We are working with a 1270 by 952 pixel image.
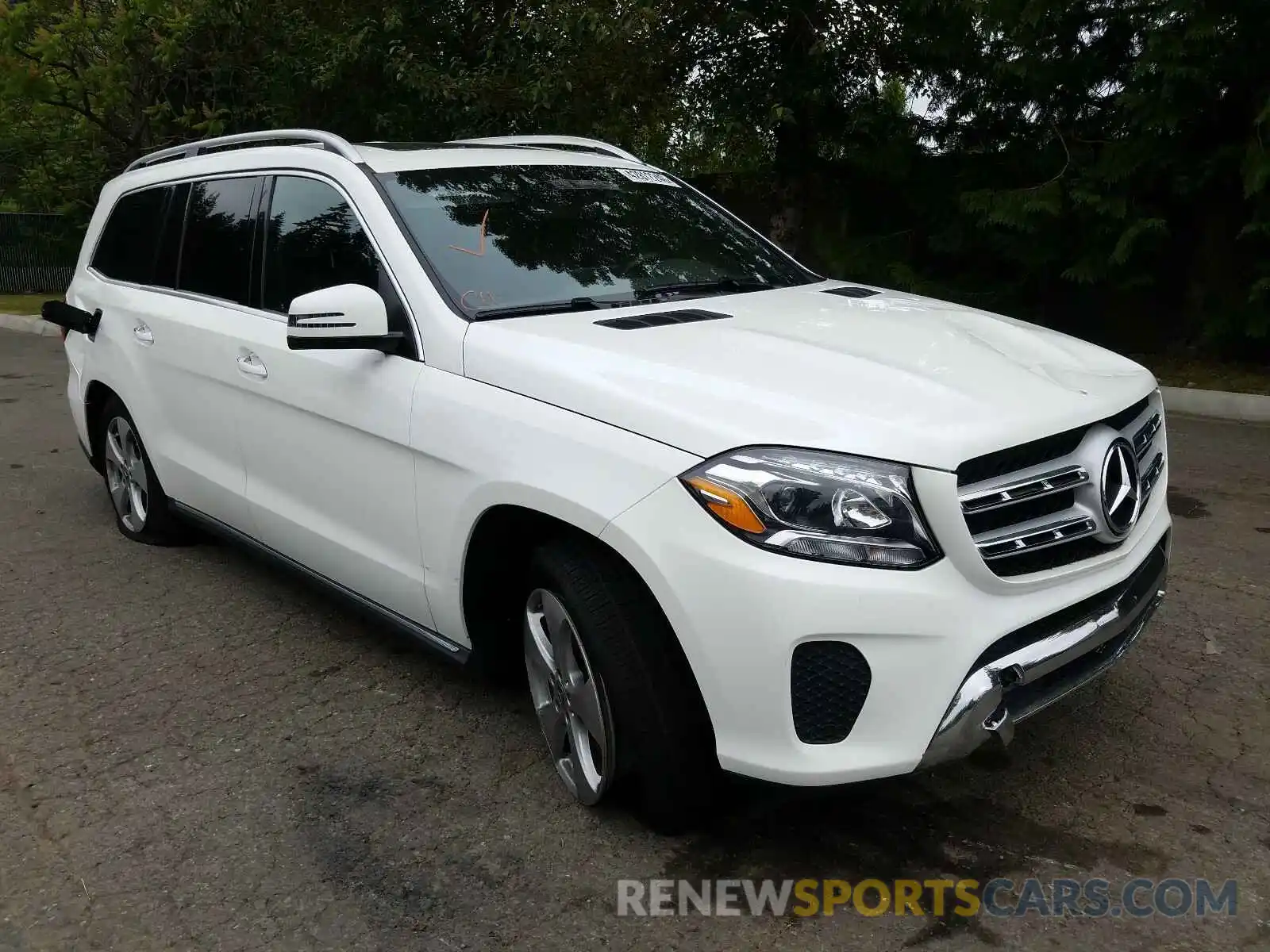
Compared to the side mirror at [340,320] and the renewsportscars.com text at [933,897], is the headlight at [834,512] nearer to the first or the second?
the renewsportscars.com text at [933,897]

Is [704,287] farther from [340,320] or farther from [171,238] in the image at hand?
[171,238]

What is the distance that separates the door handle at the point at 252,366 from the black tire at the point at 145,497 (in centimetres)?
124

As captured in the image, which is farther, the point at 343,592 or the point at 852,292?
the point at 852,292

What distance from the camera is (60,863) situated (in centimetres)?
312

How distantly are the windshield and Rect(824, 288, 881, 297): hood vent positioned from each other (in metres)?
0.19

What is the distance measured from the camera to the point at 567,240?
402cm

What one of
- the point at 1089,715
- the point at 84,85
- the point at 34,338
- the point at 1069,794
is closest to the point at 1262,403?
the point at 1089,715

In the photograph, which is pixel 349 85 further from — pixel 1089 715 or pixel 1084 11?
pixel 1089 715

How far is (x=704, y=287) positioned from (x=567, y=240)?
48 centimetres

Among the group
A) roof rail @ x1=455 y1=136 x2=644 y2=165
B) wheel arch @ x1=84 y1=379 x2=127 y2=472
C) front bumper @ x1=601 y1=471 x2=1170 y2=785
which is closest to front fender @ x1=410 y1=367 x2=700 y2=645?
front bumper @ x1=601 y1=471 x2=1170 y2=785

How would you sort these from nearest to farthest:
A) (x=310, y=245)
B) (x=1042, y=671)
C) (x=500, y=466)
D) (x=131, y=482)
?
(x=1042, y=671)
(x=500, y=466)
(x=310, y=245)
(x=131, y=482)

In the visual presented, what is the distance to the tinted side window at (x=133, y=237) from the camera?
17.7 feet

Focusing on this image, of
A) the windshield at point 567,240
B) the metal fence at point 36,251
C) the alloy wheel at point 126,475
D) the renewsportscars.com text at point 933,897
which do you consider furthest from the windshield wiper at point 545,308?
the metal fence at point 36,251

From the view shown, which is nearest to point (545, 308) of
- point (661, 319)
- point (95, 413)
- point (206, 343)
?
point (661, 319)
